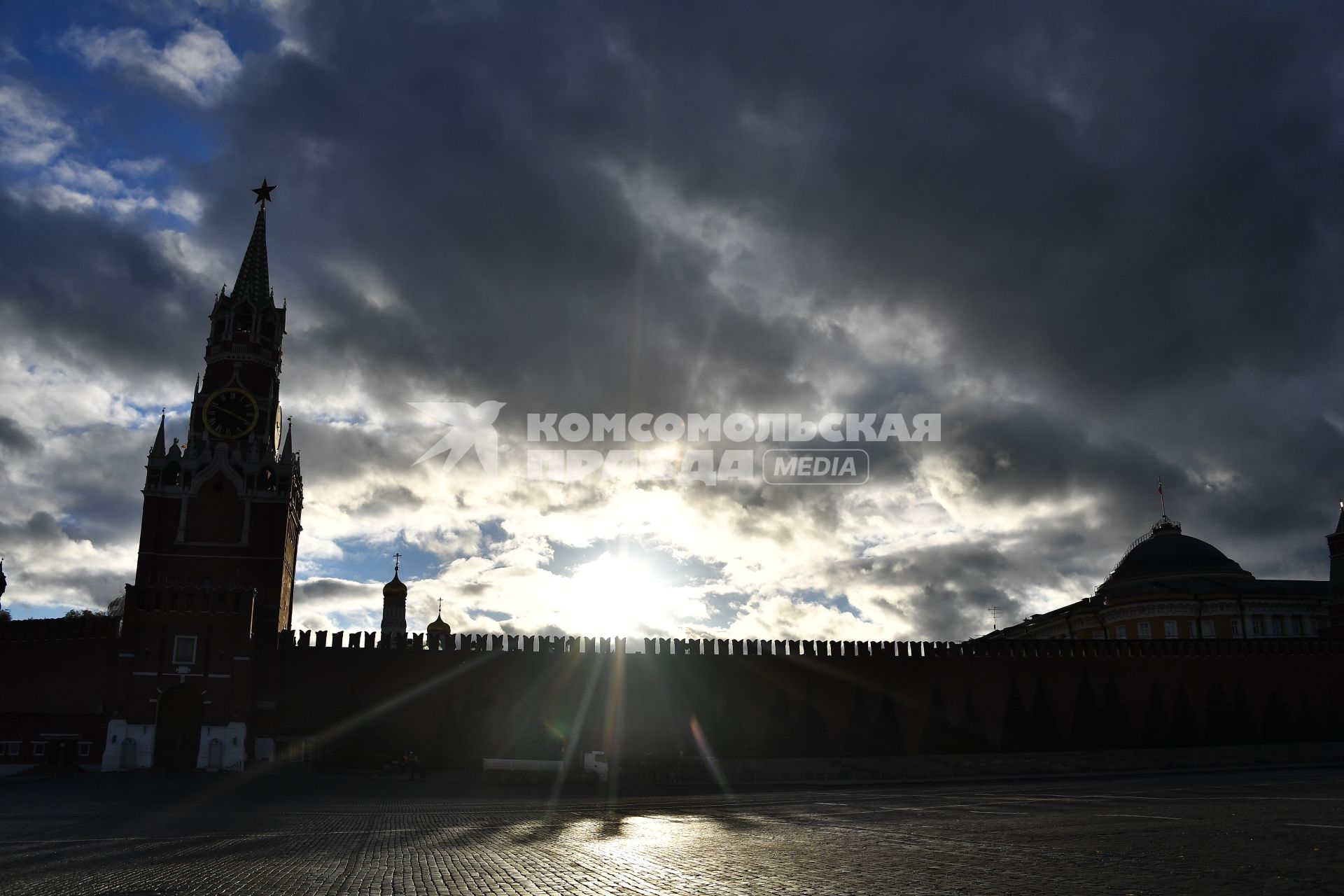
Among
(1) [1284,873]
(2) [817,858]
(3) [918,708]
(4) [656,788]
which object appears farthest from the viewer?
(3) [918,708]

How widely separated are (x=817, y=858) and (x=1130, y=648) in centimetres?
3657

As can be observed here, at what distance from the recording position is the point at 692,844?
13.3 meters

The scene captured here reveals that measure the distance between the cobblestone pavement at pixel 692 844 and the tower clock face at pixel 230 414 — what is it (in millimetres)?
22964

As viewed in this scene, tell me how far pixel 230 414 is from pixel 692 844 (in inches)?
1447

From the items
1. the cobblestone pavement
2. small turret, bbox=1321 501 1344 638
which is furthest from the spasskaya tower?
small turret, bbox=1321 501 1344 638

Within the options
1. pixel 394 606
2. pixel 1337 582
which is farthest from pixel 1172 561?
pixel 394 606

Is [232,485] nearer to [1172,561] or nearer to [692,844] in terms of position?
[692,844]

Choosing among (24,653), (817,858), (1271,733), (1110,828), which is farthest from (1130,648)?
(24,653)

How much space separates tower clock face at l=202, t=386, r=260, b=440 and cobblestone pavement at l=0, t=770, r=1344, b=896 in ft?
75.3

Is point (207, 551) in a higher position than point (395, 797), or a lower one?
higher

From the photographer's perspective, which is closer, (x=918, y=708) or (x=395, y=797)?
(x=395, y=797)

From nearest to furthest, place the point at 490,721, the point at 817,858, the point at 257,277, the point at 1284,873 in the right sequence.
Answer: the point at 1284,873
the point at 817,858
the point at 490,721
the point at 257,277

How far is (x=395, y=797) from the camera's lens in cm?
2419

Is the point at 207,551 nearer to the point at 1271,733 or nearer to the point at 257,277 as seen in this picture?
the point at 257,277
